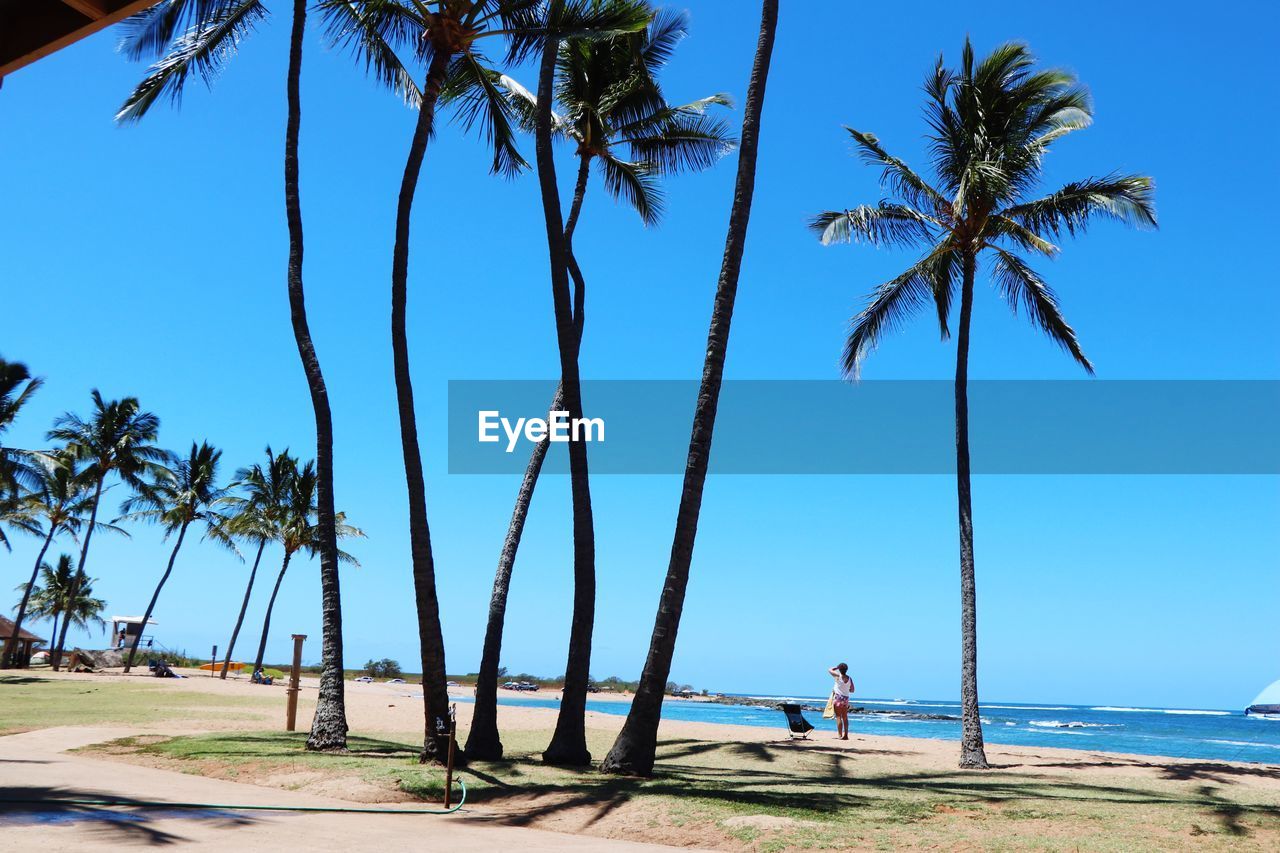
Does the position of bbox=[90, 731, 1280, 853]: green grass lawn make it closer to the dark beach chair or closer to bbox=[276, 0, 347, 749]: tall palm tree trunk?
bbox=[276, 0, 347, 749]: tall palm tree trunk

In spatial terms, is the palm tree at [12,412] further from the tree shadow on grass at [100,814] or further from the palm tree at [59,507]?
the tree shadow on grass at [100,814]

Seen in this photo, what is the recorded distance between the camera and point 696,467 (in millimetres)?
12398

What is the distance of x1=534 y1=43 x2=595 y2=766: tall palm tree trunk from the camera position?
12695mm

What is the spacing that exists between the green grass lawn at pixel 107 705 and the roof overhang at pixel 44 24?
1387 cm

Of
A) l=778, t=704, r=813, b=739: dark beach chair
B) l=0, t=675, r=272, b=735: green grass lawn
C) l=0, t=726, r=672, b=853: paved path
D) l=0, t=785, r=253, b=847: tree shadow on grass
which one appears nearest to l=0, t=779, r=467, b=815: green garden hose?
l=0, t=785, r=253, b=847: tree shadow on grass

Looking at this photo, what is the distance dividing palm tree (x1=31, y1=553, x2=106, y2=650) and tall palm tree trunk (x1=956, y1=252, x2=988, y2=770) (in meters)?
45.9

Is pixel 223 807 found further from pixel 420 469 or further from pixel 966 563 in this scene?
pixel 966 563

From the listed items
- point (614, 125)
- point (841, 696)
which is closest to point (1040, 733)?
point (841, 696)

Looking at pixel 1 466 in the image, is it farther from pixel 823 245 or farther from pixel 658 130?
pixel 823 245

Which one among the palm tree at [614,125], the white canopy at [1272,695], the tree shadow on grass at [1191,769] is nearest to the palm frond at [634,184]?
the palm tree at [614,125]

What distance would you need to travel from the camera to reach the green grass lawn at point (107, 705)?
18.2 meters

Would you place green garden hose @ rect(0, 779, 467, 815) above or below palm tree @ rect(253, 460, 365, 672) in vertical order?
below

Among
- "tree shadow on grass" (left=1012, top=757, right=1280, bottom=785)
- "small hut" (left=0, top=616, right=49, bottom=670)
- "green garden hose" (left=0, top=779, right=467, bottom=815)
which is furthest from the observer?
"small hut" (left=0, top=616, right=49, bottom=670)

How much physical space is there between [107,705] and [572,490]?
15.8 meters
